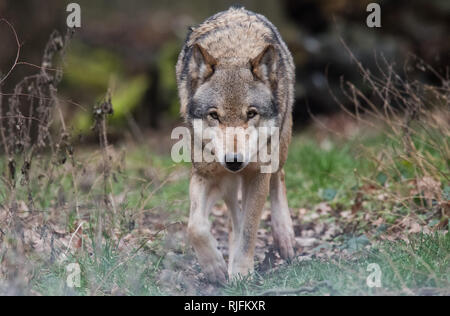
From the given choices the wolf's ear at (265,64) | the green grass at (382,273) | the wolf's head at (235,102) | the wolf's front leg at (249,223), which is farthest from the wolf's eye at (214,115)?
the green grass at (382,273)

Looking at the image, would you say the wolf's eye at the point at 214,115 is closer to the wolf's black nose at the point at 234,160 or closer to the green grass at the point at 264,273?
the wolf's black nose at the point at 234,160

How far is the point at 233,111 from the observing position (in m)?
5.45

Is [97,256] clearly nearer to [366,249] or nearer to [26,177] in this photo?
[26,177]

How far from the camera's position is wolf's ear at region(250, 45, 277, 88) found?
5.69m

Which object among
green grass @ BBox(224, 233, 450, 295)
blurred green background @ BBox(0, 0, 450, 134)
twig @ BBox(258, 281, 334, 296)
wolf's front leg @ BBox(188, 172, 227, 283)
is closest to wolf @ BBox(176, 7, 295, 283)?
wolf's front leg @ BBox(188, 172, 227, 283)

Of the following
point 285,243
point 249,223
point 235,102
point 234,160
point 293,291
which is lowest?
point 293,291

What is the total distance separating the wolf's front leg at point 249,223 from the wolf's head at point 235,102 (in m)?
0.30

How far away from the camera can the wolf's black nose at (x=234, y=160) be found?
516cm

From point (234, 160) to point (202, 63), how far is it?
1034 mm

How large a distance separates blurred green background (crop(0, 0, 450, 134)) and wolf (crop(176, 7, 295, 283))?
4.94m

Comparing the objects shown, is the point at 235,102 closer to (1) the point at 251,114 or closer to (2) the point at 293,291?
(1) the point at 251,114

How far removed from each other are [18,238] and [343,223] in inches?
143

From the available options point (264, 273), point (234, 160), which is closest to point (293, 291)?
point (234, 160)
